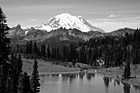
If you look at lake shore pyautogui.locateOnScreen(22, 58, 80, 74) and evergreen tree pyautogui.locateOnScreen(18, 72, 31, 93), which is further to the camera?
lake shore pyautogui.locateOnScreen(22, 58, 80, 74)

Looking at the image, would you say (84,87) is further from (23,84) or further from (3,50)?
(3,50)

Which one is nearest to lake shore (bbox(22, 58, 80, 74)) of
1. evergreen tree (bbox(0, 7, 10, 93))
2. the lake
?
the lake

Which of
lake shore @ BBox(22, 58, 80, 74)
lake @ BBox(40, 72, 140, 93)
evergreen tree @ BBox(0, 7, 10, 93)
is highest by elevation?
evergreen tree @ BBox(0, 7, 10, 93)

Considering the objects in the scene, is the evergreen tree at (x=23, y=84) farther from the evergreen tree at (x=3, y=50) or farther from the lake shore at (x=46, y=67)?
the lake shore at (x=46, y=67)

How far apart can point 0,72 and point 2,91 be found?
7.40 feet

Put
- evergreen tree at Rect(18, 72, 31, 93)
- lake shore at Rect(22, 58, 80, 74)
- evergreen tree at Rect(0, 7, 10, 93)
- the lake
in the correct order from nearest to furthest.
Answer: evergreen tree at Rect(0, 7, 10, 93)
evergreen tree at Rect(18, 72, 31, 93)
the lake
lake shore at Rect(22, 58, 80, 74)

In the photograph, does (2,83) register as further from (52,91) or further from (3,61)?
(52,91)

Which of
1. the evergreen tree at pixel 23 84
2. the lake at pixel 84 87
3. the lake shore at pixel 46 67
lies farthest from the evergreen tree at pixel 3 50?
the lake shore at pixel 46 67

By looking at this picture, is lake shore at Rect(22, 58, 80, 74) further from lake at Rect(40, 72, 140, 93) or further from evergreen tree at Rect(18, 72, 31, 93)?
evergreen tree at Rect(18, 72, 31, 93)

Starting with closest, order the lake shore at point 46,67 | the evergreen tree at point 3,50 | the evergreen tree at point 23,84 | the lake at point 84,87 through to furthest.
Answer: the evergreen tree at point 3,50, the evergreen tree at point 23,84, the lake at point 84,87, the lake shore at point 46,67

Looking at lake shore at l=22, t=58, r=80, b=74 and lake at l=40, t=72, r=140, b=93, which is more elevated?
lake shore at l=22, t=58, r=80, b=74

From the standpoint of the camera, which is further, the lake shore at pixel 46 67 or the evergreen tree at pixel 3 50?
the lake shore at pixel 46 67

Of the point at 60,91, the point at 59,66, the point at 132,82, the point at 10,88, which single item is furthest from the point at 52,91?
the point at 59,66

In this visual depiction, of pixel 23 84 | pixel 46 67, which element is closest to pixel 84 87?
pixel 23 84
